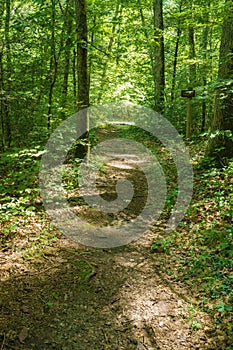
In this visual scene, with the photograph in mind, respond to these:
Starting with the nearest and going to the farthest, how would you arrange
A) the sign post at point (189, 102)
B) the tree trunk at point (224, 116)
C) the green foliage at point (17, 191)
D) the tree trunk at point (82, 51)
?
1. the green foliage at point (17, 191)
2. the tree trunk at point (224, 116)
3. the tree trunk at point (82, 51)
4. the sign post at point (189, 102)

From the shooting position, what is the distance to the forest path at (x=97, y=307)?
10.1 feet

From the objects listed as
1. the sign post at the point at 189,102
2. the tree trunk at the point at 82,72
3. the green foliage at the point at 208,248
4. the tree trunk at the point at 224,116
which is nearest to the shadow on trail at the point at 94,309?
the green foliage at the point at 208,248

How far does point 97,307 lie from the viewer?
11.6 ft

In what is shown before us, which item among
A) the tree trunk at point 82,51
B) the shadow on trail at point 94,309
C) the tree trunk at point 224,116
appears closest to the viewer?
the shadow on trail at point 94,309

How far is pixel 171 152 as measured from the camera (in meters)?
10.5

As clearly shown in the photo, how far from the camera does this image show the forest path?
3064mm

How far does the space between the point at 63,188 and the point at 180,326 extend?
177 inches

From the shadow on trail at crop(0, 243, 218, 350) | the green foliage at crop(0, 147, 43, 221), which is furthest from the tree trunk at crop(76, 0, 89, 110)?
the shadow on trail at crop(0, 243, 218, 350)

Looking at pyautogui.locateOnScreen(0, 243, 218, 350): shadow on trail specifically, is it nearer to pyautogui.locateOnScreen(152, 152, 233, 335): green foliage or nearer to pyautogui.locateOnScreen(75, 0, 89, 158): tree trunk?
pyautogui.locateOnScreen(152, 152, 233, 335): green foliage

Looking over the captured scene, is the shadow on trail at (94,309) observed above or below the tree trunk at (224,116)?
below

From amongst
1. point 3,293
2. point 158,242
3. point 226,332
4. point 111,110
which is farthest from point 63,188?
point 111,110

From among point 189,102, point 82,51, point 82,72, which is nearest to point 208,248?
point 82,72

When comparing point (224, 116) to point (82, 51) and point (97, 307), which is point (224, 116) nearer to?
point (82, 51)

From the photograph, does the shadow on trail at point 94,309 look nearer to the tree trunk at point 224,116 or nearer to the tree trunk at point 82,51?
the tree trunk at point 224,116
